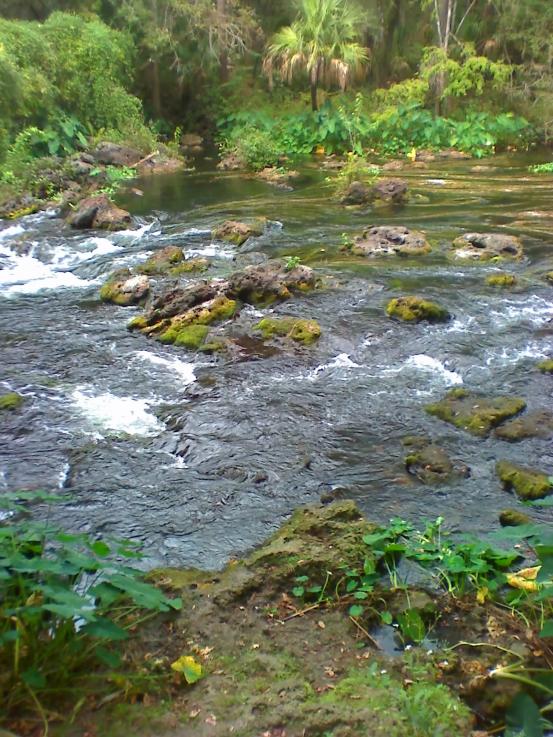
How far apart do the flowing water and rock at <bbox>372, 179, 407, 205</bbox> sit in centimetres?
229

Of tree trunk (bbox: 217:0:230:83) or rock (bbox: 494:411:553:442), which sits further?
tree trunk (bbox: 217:0:230:83)

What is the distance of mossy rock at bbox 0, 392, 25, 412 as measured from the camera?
6.25 m

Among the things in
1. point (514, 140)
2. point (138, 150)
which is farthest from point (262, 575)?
point (514, 140)

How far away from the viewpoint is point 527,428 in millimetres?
5668

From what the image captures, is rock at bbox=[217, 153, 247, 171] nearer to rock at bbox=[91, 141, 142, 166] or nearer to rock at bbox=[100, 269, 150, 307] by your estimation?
rock at bbox=[91, 141, 142, 166]

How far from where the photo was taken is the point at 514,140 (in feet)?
71.8

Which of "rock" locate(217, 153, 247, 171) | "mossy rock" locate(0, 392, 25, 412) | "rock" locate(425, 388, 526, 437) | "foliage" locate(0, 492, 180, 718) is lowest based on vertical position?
"rock" locate(217, 153, 247, 171)

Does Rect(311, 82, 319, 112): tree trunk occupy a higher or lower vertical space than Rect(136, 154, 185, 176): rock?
higher

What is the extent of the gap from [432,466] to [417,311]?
349cm

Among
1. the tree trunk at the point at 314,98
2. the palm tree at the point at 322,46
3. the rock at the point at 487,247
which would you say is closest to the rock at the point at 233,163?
the palm tree at the point at 322,46

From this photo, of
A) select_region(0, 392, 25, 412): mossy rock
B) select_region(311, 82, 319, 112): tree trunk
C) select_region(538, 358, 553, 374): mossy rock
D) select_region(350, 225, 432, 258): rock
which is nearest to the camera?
select_region(0, 392, 25, 412): mossy rock

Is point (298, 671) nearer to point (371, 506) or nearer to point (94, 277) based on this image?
point (371, 506)

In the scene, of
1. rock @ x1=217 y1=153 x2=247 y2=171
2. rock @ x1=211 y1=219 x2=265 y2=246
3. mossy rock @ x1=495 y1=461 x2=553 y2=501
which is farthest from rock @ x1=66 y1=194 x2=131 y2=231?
mossy rock @ x1=495 y1=461 x2=553 y2=501

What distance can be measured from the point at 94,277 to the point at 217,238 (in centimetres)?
259
